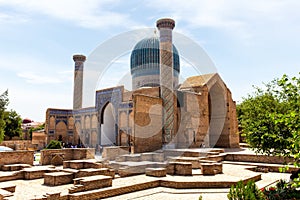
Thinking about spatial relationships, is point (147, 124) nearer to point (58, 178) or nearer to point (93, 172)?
point (93, 172)

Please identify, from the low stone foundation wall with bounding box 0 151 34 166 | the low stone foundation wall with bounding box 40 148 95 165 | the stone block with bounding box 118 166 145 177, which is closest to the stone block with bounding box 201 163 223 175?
the stone block with bounding box 118 166 145 177

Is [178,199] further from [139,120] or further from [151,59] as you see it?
[151,59]

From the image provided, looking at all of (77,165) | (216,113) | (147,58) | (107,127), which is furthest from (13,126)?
(216,113)

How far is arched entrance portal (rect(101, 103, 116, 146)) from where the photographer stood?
75.8 ft

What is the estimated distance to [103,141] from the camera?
2308 cm

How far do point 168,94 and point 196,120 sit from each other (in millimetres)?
3482

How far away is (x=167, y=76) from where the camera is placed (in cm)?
1806

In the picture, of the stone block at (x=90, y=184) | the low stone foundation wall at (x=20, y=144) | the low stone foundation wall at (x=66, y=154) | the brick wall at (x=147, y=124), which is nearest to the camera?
the stone block at (x=90, y=184)

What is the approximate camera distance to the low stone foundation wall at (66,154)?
12.5 m

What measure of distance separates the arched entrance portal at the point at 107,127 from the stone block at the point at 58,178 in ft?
45.6

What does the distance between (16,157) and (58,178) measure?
174 inches

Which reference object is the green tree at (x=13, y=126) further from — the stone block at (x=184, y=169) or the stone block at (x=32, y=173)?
the stone block at (x=184, y=169)

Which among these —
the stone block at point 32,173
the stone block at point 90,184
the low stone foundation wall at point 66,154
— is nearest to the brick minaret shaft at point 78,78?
the low stone foundation wall at point 66,154

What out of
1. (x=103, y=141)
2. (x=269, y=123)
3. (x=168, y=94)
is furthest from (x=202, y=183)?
(x=103, y=141)
